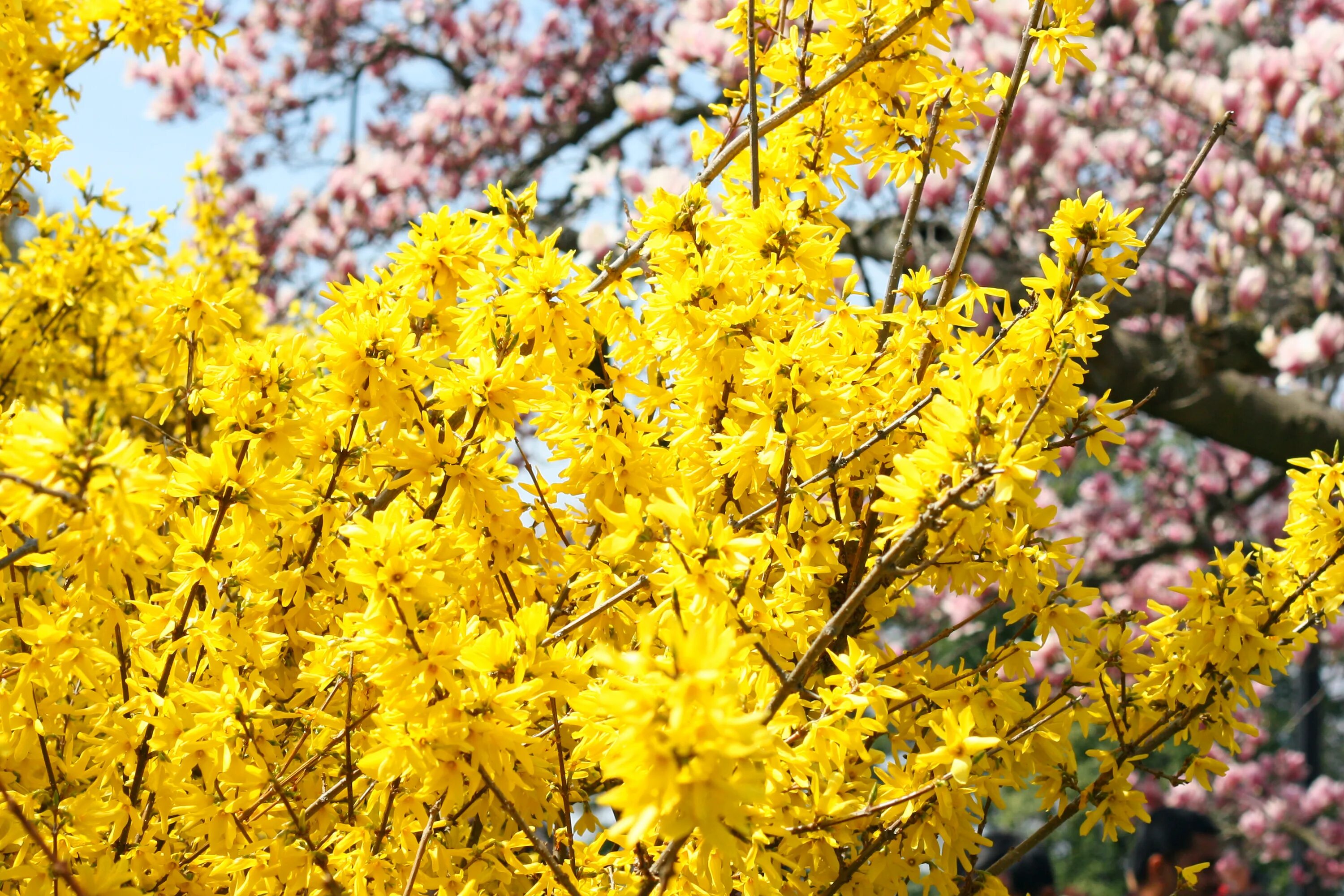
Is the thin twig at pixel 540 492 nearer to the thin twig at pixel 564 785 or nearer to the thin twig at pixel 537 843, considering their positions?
the thin twig at pixel 564 785

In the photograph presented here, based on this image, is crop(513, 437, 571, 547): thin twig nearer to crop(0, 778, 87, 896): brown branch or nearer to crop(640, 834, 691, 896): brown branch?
crop(640, 834, 691, 896): brown branch

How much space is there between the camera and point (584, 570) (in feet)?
5.46

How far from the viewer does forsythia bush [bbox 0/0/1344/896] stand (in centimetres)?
123

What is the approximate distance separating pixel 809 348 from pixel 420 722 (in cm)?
72

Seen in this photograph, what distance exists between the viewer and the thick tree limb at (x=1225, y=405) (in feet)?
15.1

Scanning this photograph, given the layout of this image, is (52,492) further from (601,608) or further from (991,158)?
(991,158)

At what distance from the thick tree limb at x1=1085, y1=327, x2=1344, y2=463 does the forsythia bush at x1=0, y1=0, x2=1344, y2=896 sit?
9.66ft

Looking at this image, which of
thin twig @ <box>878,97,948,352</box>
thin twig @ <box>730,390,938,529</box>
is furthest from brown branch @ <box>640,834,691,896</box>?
thin twig @ <box>878,97,948,352</box>

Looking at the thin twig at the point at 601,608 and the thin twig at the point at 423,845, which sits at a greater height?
the thin twig at the point at 601,608

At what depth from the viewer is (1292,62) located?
535cm

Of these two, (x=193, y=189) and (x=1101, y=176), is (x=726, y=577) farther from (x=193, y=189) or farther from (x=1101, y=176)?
(x=1101, y=176)

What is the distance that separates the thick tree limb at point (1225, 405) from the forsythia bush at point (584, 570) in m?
2.94

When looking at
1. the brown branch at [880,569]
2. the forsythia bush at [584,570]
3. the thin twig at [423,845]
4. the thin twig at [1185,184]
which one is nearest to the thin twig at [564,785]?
the forsythia bush at [584,570]

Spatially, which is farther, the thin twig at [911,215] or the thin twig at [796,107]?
the thin twig at [911,215]
